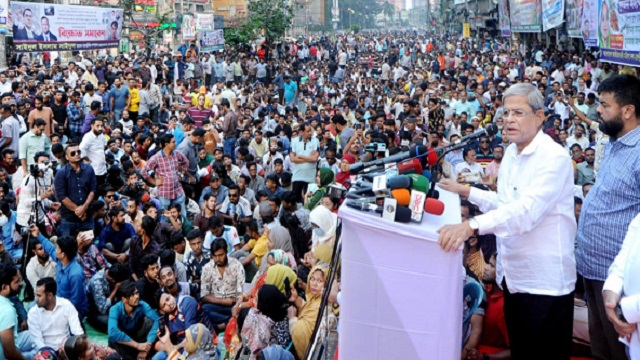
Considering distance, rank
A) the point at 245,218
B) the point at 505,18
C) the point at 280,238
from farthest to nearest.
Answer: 1. the point at 505,18
2. the point at 245,218
3. the point at 280,238

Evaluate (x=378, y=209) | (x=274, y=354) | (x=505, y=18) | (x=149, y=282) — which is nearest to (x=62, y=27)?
(x=149, y=282)

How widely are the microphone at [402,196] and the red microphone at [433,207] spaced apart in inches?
3.7

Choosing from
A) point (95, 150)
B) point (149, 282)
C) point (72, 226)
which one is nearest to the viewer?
point (149, 282)

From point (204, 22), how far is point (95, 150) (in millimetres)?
20102

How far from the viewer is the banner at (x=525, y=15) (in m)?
22.8

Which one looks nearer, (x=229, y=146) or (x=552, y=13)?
(x=229, y=146)

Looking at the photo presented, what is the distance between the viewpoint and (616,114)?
3.07m

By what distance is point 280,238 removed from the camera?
7.48m

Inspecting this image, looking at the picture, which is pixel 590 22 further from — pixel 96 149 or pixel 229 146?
pixel 96 149

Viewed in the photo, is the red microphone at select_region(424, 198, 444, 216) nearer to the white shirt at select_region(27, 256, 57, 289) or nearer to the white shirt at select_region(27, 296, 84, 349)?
the white shirt at select_region(27, 296, 84, 349)

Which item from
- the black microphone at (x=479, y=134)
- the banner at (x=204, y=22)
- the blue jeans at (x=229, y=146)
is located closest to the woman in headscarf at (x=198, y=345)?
the black microphone at (x=479, y=134)

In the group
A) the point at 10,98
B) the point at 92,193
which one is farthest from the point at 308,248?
the point at 10,98

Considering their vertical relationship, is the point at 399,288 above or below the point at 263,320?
above

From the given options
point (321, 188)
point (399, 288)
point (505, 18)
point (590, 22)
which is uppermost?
point (505, 18)
